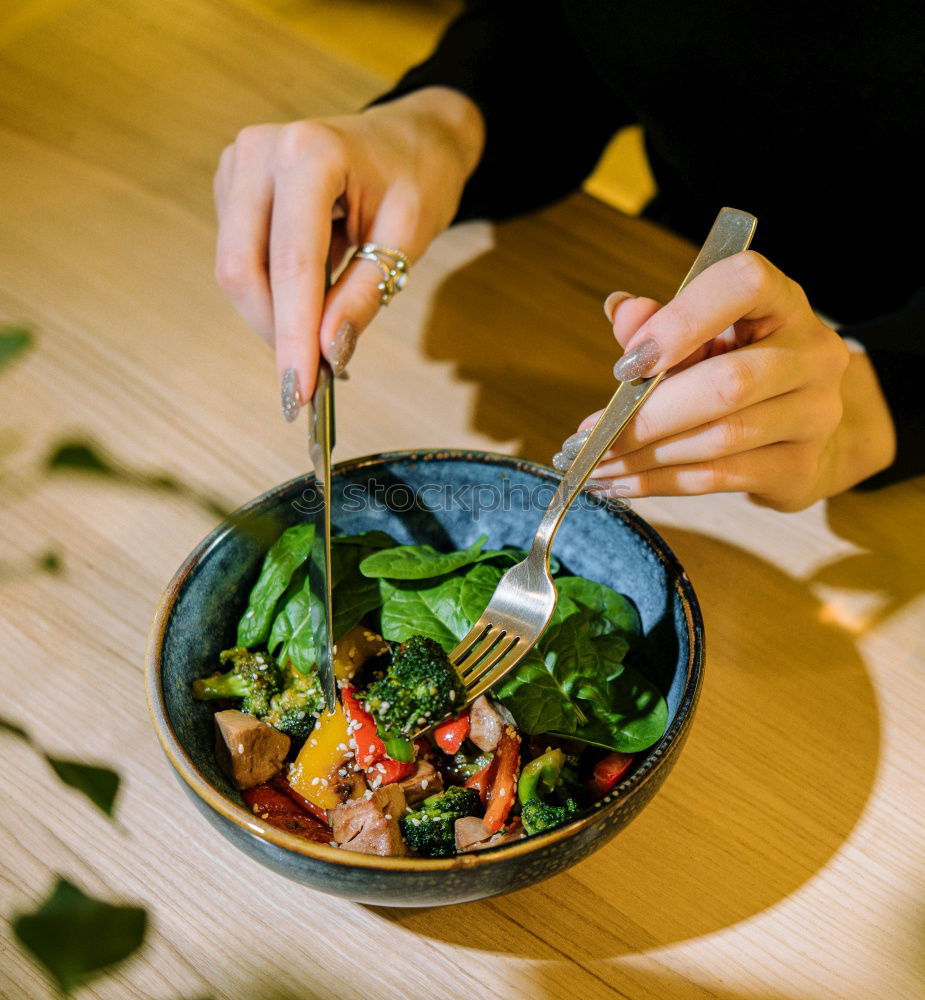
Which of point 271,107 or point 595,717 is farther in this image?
point 271,107

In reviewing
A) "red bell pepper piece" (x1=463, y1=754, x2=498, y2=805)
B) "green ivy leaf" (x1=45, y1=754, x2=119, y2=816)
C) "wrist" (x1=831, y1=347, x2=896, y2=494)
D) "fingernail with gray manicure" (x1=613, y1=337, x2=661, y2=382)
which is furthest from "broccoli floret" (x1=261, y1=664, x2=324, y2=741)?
"wrist" (x1=831, y1=347, x2=896, y2=494)

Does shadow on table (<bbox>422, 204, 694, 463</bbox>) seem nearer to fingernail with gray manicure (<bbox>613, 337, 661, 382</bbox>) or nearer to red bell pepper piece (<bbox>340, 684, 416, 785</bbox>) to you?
fingernail with gray manicure (<bbox>613, 337, 661, 382</bbox>)

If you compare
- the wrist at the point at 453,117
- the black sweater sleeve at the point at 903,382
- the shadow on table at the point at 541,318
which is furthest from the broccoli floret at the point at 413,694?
the wrist at the point at 453,117

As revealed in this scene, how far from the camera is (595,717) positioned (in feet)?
3.60

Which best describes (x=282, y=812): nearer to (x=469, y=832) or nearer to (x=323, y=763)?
(x=323, y=763)

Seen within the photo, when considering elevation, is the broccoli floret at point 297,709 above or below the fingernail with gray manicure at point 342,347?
below

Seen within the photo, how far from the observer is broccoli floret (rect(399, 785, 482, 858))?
3.38 ft

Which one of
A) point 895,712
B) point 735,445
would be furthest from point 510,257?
point 895,712

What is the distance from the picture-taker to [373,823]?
0.99 m

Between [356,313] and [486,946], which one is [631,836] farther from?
[356,313]

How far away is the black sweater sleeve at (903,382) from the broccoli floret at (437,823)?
95cm

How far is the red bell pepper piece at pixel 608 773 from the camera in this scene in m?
1.08

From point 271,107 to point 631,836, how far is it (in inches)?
73.5

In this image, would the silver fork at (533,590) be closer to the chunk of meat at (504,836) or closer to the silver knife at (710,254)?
the silver knife at (710,254)
